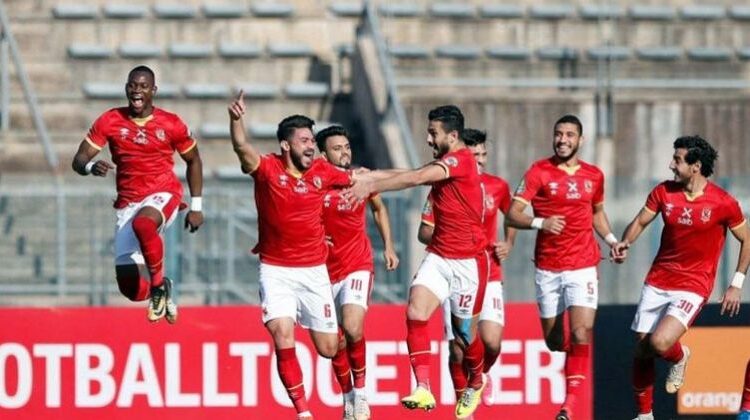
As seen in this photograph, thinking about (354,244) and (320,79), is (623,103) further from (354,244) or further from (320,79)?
(354,244)

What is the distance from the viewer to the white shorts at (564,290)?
17859 millimetres

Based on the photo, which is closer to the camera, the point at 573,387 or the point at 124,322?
the point at 573,387

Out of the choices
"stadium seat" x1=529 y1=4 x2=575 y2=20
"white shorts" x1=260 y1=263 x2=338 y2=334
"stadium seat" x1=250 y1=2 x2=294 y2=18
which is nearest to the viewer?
"white shorts" x1=260 y1=263 x2=338 y2=334

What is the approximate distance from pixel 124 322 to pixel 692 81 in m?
9.27

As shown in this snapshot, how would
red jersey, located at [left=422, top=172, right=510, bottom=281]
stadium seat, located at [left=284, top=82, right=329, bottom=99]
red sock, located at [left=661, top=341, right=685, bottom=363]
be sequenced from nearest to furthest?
red sock, located at [left=661, top=341, right=685, bottom=363] < red jersey, located at [left=422, top=172, right=510, bottom=281] < stadium seat, located at [left=284, top=82, right=329, bottom=99]

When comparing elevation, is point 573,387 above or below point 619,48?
below

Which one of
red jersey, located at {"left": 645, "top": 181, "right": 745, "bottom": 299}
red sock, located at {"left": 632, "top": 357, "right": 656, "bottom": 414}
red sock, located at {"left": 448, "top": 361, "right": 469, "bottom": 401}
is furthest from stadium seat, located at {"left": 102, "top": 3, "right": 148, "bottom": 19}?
red sock, located at {"left": 632, "top": 357, "right": 656, "bottom": 414}

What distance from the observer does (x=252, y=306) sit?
1952 cm

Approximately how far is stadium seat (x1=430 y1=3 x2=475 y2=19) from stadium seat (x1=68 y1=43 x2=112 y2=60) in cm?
453

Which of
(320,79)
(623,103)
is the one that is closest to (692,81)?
(623,103)

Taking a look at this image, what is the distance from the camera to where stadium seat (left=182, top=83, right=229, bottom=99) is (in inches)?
1007

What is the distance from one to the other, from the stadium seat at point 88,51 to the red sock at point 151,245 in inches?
385

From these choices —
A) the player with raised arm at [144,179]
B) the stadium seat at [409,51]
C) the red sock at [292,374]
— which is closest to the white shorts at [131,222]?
the player with raised arm at [144,179]

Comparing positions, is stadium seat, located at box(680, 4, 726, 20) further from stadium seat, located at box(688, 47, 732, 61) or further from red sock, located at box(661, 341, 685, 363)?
red sock, located at box(661, 341, 685, 363)
